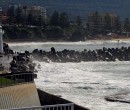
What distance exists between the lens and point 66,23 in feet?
437

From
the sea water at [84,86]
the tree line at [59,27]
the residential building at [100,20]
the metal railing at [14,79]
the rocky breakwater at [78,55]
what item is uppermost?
the residential building at [100,20]

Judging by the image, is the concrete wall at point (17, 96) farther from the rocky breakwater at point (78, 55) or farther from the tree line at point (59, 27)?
the tree line at point (59, 27)

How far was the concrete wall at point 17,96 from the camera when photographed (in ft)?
50.5

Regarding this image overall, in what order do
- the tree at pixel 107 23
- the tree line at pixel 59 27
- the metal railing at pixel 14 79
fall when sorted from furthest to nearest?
the tree at pixel 107 23 → the tree line at pixel 59 27 → the metal railing at pixel 14 79

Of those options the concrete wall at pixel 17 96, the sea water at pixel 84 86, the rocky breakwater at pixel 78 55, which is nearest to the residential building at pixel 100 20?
the rocky breakwater at pixel 78 55

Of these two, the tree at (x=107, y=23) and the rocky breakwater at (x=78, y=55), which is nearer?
the rocky breakwater at (x=78, y=55)

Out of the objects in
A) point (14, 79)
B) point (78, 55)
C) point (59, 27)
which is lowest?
point (78, 55)

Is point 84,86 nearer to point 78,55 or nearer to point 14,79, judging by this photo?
point 14,79

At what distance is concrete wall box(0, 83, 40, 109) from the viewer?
1538 centimetres

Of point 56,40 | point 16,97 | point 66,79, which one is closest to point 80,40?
point 56,40

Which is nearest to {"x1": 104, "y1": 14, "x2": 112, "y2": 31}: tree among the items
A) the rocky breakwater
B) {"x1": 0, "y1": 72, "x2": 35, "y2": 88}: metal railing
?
the rocky breakwater

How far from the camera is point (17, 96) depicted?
616 inches

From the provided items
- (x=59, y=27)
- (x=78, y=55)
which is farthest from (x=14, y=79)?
(x=59, y=27)

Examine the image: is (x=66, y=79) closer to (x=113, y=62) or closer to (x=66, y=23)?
(x=113, y=62)
